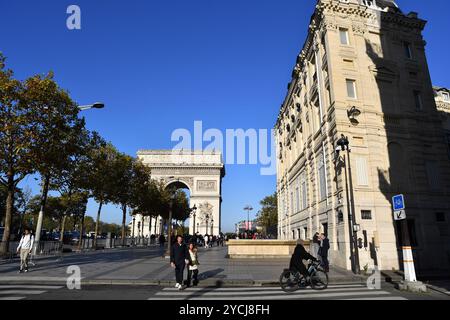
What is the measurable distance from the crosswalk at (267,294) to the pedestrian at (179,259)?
40 centimetres

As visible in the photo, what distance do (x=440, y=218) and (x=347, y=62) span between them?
1175 centimetres

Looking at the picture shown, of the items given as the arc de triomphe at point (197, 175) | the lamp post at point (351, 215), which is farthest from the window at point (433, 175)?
the arc de triomphe at point (197, 175)

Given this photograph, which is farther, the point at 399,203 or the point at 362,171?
the point at 362,171

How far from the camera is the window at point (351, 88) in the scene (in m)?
21.3

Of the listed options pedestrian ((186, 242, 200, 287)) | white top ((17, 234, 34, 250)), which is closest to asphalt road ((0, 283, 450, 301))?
pedestrian ((186, 242, 200, 287))

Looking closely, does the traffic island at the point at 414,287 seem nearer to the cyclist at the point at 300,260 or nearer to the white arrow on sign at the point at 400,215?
the white arrow on sign at the point at 400,215

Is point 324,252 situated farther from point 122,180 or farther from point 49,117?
Result: point 122,180

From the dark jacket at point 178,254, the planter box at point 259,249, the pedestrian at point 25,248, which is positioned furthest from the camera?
the planter box at point 259,249

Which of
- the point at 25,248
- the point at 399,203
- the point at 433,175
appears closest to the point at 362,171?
the point at 433,175

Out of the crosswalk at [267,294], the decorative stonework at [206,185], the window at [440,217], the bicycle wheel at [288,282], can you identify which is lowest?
the crosswalk at [267,294]

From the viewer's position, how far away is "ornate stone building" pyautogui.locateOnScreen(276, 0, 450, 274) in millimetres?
18844

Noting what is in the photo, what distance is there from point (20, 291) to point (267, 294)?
7852 mm

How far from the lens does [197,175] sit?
254 ft
